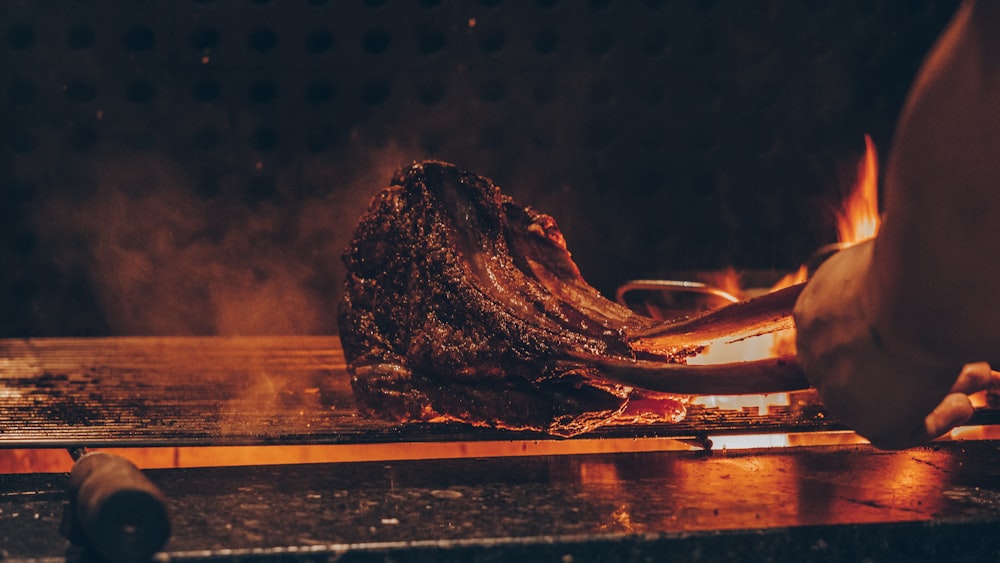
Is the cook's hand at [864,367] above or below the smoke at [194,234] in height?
below

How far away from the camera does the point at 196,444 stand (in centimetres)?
170

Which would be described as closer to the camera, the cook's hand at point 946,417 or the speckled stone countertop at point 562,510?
the cook's hand at point 946,417

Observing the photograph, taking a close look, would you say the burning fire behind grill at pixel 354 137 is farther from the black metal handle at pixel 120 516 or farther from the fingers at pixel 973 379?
the fingers at pixel 973 379

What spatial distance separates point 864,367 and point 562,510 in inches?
25.2

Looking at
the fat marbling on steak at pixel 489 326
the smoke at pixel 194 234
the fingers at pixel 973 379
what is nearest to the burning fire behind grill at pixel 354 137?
the smoke at pixel 194 234

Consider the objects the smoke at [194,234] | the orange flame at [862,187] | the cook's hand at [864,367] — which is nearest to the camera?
the cook's hand at [864,367]

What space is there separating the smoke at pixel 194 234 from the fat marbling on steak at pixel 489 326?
1.88 metres

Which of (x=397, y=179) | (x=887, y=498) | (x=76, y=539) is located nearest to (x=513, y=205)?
(x=397, y=179)

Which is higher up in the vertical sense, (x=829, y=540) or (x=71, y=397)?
(x=71, y=397)

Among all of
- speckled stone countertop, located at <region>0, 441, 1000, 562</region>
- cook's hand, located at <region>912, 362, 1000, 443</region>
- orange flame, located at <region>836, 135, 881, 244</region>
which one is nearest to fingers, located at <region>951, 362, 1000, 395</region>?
cook's hand, located at <region>912, 362, 1000, 443</region>

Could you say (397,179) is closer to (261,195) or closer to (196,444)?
(196,444)

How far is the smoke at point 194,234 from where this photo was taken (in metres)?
4.01

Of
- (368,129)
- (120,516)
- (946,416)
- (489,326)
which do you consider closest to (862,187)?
(368,129)

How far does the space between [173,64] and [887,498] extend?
3.63 meters
